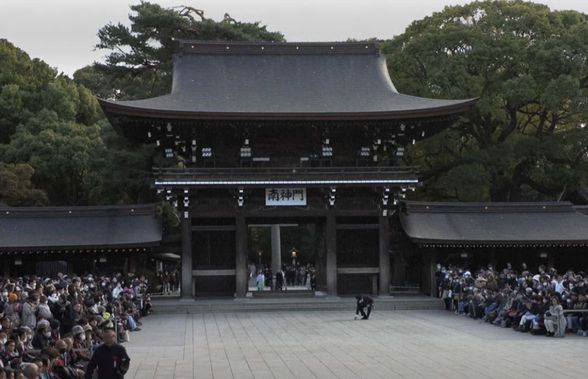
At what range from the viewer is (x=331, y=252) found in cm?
3541

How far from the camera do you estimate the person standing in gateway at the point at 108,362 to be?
458 inches

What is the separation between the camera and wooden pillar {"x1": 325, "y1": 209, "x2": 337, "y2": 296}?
35312 millimetres

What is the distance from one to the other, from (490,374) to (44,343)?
8516 millimetres

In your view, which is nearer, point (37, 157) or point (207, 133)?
point (207, 133)

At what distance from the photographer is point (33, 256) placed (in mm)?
35375

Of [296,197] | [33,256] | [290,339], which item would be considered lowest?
[290,339]

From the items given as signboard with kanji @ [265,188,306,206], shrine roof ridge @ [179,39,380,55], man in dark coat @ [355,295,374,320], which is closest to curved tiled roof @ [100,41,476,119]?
Result: shrine roof ridge @ [179,39,380,55]

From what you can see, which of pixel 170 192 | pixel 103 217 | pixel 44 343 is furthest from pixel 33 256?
pixel 44 343

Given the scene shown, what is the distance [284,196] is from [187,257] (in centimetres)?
465

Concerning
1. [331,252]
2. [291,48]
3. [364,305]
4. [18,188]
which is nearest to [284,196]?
[331,252]

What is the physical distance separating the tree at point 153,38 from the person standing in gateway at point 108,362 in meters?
41.2

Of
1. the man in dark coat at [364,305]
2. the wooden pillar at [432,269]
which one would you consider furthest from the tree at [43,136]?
the man in dark coat at [364,305]

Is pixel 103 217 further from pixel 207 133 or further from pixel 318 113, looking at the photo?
pixel 318 113

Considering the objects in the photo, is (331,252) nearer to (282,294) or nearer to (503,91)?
(282,294)
